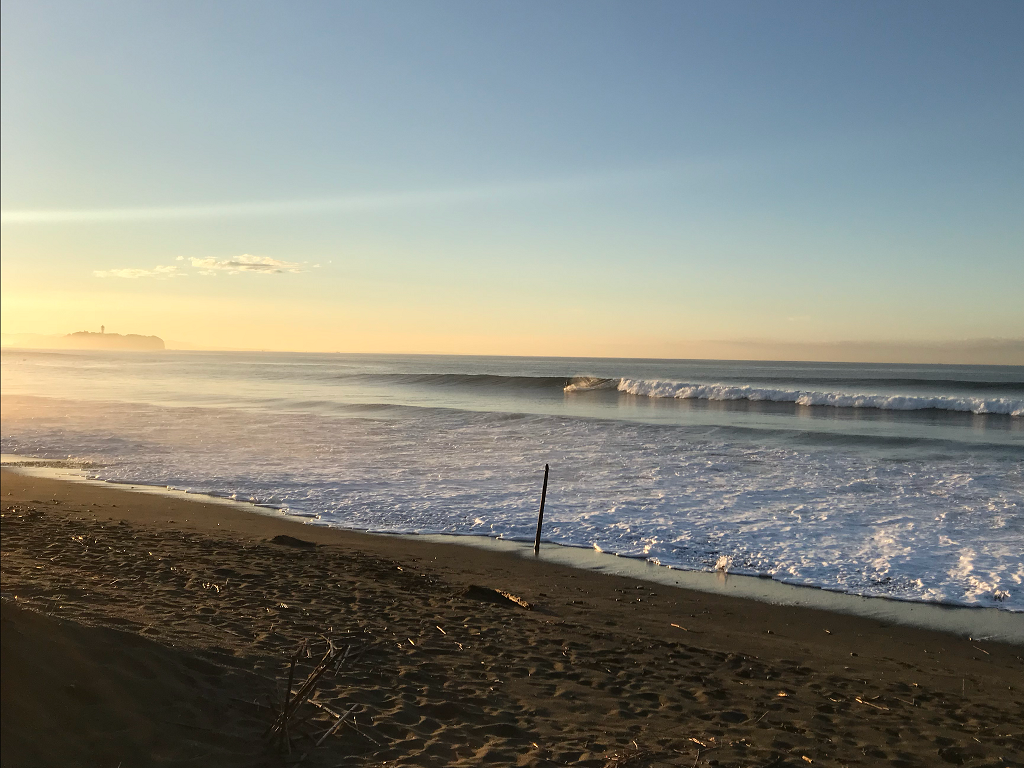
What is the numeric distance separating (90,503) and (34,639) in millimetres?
10501

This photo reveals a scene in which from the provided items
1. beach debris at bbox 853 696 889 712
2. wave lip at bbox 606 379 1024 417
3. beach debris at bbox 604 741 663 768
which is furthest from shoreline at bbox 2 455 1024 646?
wave lip at bbox 606 379 1024 417

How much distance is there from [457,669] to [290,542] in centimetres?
517

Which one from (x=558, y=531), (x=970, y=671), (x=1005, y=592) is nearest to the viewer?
(x=970, y=671)

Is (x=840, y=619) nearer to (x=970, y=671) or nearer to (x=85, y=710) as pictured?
(x=970, y=671)

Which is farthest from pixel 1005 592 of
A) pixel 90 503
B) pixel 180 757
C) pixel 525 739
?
pixel 90 503

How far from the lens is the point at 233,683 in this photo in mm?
4445

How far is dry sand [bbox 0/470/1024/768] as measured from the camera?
3.67 m

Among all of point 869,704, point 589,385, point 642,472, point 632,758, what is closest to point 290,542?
point 632,758

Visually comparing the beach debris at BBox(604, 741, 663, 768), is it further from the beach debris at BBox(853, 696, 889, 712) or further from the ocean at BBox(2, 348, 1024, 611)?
the ocean at BBox(2, 348, 1024, 611)

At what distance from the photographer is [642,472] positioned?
54.0 feet

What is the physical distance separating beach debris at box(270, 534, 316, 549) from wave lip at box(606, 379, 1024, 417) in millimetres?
33479

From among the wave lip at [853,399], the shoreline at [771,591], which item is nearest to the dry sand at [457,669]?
the shoreline at [771,591]

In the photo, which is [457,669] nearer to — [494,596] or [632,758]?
[632,758]

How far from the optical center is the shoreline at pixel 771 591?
7.52 meters
